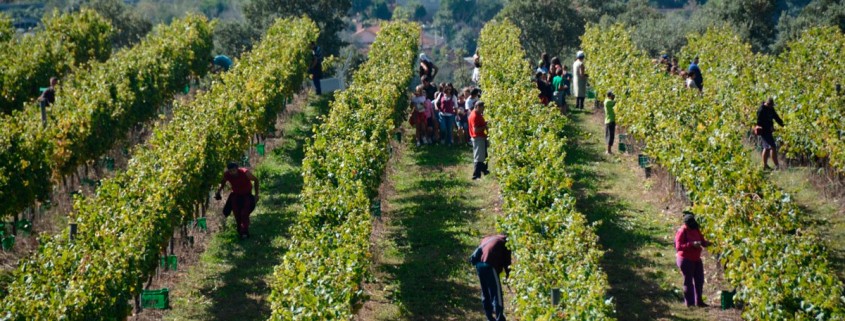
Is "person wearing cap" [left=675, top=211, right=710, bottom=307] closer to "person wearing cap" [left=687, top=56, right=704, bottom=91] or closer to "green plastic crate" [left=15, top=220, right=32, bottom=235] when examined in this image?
"green plastic crate" [left=15, top=220, right=32, bottom=235]

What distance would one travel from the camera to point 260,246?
1750 cm

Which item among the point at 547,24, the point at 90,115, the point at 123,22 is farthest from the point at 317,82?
the point at 123,22

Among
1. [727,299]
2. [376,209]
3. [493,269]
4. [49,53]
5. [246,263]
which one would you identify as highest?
[49,53]

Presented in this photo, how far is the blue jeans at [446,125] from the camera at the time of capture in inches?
911

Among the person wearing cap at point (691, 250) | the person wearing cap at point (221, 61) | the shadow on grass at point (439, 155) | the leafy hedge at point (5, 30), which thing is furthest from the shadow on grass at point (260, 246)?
the leafy hedge at point (5, 30)

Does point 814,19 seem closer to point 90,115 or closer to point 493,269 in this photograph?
point 90,115

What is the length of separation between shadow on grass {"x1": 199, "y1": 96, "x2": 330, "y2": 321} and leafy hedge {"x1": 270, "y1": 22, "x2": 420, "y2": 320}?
746 mm

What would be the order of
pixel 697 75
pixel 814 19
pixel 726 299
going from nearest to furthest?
pixel 726 299, pixel 697 75, pixel 814 19

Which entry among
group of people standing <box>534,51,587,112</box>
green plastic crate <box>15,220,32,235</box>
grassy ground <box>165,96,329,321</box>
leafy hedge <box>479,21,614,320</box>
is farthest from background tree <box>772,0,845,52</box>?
green plastic crate <box>15,220,32,235</box>

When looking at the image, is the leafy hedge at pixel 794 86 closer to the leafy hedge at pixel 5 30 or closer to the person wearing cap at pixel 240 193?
the person wearing cap at pixel 240 193

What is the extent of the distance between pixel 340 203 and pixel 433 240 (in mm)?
2799

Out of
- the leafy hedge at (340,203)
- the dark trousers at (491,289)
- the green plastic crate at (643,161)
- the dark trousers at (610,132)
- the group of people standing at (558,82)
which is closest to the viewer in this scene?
the leafy hedge at (340,203)

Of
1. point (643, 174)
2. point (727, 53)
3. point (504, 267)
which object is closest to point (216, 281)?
point (504, 267)

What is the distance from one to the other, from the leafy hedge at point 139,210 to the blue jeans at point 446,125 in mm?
3075
